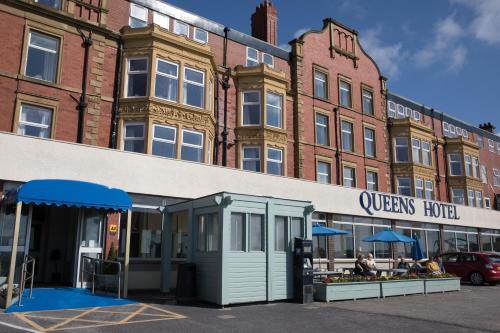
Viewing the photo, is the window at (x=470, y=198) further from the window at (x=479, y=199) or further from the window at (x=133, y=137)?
the window at (x=133, y=137)

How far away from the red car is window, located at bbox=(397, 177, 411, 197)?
Answer: 8.55m

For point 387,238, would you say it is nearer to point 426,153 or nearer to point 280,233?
point 280,233

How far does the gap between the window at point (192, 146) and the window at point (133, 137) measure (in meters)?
1.90

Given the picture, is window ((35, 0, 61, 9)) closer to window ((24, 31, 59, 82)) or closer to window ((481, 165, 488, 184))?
window ((24, 31, 59, 82))

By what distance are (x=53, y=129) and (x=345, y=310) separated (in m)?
13.1

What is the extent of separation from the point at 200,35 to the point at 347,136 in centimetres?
1182

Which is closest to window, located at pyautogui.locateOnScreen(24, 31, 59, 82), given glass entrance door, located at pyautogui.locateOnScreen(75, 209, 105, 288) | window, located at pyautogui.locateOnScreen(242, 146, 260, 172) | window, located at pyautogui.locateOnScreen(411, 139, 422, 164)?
glass entrance door, located at pyautogui.locateOnScreen(75, 209, 105, 288)

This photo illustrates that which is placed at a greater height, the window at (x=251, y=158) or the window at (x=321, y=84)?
the window at (x=321, y=84)

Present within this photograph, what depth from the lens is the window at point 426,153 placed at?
34.1 m

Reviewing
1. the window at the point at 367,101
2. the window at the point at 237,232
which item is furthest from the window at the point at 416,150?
the window at the point at 237,232

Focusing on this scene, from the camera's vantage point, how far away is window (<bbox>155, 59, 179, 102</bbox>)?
20.1 meters

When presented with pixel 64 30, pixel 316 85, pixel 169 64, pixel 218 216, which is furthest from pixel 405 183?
pixel 64 30

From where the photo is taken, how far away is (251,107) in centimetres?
2445

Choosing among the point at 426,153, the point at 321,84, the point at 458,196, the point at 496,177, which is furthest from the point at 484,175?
the point at 321,84
